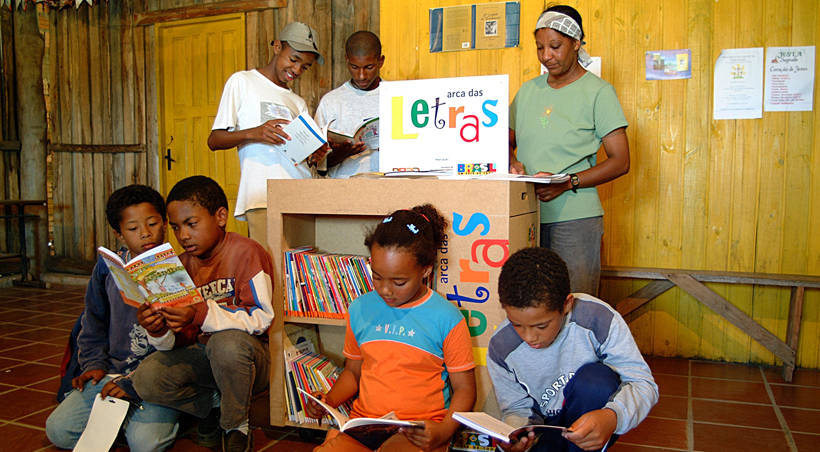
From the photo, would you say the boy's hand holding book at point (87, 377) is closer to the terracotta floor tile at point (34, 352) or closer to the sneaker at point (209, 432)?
the sneaker at point (209, 432)

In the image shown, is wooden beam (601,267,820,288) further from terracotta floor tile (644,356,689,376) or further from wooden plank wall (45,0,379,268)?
wooden plank wall (45,0,379,268)

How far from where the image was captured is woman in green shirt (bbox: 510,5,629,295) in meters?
2.25

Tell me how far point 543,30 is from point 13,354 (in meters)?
3.29

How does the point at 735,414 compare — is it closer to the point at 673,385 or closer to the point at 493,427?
the point at 673,385

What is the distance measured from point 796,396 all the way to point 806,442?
0.61 m

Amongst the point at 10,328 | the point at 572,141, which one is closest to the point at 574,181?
the point at 572,141

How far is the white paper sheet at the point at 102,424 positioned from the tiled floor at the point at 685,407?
15 cm

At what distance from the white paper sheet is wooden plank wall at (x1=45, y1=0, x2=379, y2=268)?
142 inches

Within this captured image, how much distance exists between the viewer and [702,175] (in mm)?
3375

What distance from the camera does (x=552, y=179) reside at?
210 cm

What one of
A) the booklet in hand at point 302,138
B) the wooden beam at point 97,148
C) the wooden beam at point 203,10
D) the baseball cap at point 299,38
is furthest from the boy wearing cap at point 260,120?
the wooden beam at point 97,148

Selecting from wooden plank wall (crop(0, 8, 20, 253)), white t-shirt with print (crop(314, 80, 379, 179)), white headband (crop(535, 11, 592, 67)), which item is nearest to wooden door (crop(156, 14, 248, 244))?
wooden plank wall (crop(0, 8, 20, 253))

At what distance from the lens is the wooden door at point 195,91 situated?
492 centimetres

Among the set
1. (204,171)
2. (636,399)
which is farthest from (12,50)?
(636,399)
